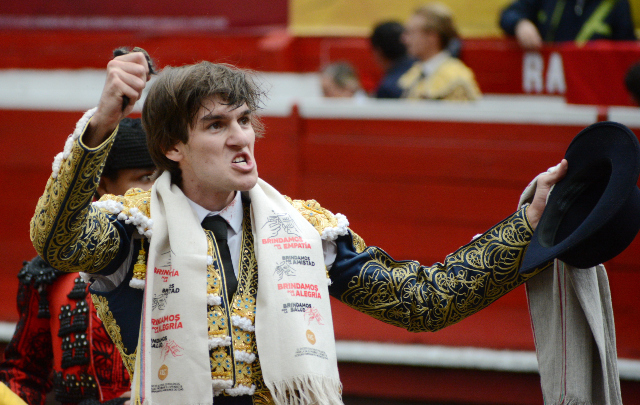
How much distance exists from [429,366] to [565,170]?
2.61m

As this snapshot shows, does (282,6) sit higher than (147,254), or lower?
higher

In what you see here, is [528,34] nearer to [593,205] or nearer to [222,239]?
[593,205]

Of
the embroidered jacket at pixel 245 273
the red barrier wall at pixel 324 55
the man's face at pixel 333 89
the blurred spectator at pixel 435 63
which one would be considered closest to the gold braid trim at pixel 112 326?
the embroidered jacket at pixel 245 273

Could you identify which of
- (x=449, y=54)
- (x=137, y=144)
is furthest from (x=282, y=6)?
(x=137, y=144)

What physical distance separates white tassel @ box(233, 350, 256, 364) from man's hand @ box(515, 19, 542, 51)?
3.99m

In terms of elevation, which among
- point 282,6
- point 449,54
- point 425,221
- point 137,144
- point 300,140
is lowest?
point 137,144

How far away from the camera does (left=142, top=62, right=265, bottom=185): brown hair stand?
1.95 metres

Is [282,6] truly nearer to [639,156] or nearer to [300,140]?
[300,140]

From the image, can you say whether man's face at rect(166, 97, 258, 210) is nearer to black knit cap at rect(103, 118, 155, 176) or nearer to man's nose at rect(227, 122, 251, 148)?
man's nose at rect(227, 122, 251, 148)

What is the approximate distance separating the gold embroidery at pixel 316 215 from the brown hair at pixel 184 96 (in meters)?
0.33

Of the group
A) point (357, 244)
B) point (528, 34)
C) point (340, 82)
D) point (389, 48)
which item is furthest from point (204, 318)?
point (528, 34)

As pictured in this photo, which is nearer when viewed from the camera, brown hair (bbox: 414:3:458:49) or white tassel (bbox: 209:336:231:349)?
white tassel (bbox: 209:336:231:349)

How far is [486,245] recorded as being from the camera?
208 centimetres

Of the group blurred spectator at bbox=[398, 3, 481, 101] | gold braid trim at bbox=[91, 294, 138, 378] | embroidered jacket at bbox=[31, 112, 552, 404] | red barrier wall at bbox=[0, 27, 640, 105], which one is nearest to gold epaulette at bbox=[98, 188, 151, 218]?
embroidered jacket at bbox=[31, 112, 552, 404]
